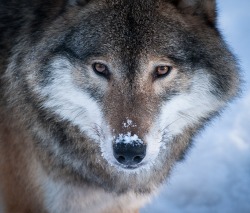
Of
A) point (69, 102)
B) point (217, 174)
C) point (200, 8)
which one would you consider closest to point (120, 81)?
point (69, 102)

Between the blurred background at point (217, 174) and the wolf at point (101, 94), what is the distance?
2.22ft

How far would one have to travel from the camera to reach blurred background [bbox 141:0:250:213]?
439cm

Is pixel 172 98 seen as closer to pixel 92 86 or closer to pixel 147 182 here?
pixel 92 86

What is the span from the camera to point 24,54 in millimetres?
3361

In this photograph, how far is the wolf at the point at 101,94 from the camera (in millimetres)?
3053

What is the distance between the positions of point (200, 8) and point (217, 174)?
1.78 meters

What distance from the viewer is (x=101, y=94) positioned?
121 inches

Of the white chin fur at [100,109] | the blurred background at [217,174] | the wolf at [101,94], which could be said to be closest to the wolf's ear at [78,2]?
the wolf at [101,94]

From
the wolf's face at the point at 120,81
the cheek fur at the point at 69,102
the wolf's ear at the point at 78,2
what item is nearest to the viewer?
the wolf's face at the point at 120,81

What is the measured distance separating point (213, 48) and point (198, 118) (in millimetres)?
490

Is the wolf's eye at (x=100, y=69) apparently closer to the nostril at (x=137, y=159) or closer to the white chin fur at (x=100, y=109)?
the white chin fur at (x=100, y=109)

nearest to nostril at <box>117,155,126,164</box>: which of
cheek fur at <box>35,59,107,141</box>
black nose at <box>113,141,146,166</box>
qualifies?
black nose at <box>113,141,146,166</box>

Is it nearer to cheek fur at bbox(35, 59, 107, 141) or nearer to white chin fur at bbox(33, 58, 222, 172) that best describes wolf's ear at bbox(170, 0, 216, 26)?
white chin fur at bbox(33, 58, 222, 172)

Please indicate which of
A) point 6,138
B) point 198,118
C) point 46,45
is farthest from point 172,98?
point 6,138
